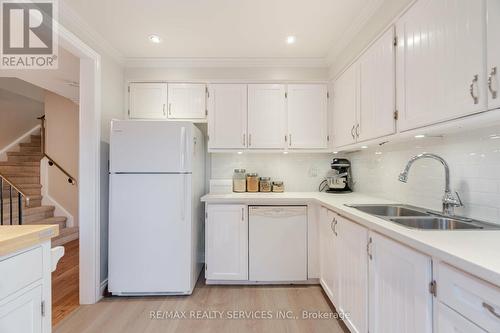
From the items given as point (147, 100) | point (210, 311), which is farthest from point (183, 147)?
point (210, 311)

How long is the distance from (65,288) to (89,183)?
122cm

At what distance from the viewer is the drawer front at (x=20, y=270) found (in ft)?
2.78

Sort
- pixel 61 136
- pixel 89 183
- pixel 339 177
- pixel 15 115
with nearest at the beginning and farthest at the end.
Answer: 1. pixel 89 183
2. pixel 339 177
3. pixel 61 136
4. pixel 15 115

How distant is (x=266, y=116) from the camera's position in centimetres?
286

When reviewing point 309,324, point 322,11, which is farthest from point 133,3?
point 309,324

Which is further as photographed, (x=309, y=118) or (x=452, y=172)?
(x=309, y=118)

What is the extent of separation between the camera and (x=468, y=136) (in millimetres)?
1410

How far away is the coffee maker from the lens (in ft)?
9.28

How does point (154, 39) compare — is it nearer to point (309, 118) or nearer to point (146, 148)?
point (146, 148)

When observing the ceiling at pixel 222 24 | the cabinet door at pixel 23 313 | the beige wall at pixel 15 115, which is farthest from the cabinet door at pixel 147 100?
the beige wall at pixel 15 115

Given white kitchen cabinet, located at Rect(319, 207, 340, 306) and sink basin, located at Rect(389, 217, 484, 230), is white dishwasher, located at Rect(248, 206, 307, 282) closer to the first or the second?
white kitchen cabinet, located at Rect(319, 207, 340, 306)

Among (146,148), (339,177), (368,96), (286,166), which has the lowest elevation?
(339,177)

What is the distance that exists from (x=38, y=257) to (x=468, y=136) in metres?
2.24

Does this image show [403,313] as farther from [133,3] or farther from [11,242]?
[133,3]
